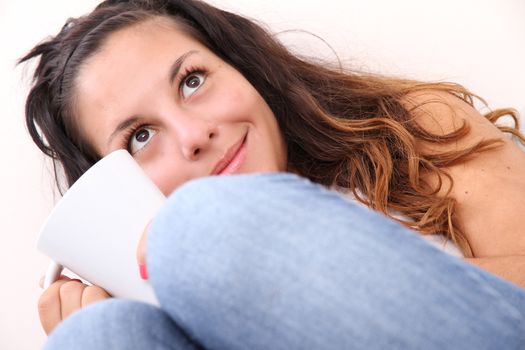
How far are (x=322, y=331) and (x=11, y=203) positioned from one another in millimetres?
862

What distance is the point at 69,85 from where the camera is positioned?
97 cm

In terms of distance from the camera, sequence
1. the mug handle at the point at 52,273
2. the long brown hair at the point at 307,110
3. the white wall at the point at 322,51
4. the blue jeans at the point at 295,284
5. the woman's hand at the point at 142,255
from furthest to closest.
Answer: the white wall at the point at 322,51
the long brown hair at the point at 307,110
the mug handle at the point at 52,273
the woman's hand at the point at 142,255
the blue jeans at the point at 295,284

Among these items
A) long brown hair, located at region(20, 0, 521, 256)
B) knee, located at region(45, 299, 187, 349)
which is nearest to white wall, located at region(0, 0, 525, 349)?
long brown hair, located at region(20, 0, 521, 256)

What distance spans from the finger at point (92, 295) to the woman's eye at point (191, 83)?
0.30 metres

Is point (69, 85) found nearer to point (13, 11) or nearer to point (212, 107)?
point (212, 107)

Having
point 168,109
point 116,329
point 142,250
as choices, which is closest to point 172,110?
point 168,109

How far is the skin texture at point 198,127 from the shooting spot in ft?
2.78

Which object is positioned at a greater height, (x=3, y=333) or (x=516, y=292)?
(x=516, y=292)

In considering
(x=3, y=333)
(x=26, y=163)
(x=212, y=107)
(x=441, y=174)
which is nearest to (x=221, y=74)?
(x=212, y=107)

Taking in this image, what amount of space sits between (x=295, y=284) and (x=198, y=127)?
0.42 m

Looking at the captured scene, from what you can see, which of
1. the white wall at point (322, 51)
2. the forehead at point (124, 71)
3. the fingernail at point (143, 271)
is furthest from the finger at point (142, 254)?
the white wall at point (322, 51)

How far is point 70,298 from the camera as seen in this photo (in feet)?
2.54

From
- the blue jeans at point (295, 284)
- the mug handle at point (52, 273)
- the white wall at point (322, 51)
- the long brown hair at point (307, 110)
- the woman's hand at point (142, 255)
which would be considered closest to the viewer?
the blue jeans at point (295, 284)

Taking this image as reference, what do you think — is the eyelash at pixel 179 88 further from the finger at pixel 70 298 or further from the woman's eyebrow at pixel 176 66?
the finger at pixel 70 298
